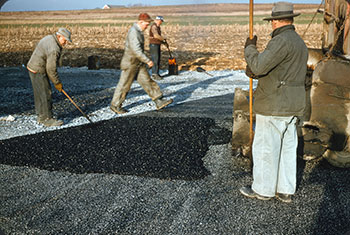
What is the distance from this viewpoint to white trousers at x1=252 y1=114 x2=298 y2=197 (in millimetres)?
3539

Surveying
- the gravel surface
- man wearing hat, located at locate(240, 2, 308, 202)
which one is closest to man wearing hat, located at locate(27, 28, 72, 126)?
the gravel surface

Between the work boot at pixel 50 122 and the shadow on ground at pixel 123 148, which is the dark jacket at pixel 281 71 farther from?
the work boot at pixel 50 122

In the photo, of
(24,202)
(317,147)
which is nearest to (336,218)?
(317,147)

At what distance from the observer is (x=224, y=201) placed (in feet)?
12.2

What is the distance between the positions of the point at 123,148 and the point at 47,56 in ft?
8.39

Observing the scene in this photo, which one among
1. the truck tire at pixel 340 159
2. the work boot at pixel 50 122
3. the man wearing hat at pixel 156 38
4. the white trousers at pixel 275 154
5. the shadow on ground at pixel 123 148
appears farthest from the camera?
the man wearing hat at pixel 156 38

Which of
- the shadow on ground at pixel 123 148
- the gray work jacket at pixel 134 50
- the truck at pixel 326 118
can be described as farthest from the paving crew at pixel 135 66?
the truck at pixel 326 118

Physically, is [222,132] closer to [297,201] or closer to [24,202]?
[297,201]

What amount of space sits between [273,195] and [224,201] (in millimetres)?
547

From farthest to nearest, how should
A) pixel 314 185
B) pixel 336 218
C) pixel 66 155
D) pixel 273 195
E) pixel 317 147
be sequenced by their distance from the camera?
pixel 66 155 < pixel 317 147 < pixel 314 185 < pixel 273 195 < pixel 336 218

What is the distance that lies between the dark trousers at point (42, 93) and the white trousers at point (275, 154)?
471 cm

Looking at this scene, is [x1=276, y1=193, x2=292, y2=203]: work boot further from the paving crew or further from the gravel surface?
the paving crew

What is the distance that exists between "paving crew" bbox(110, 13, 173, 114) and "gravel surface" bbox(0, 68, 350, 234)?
38 cm

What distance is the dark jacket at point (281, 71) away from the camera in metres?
3.29
